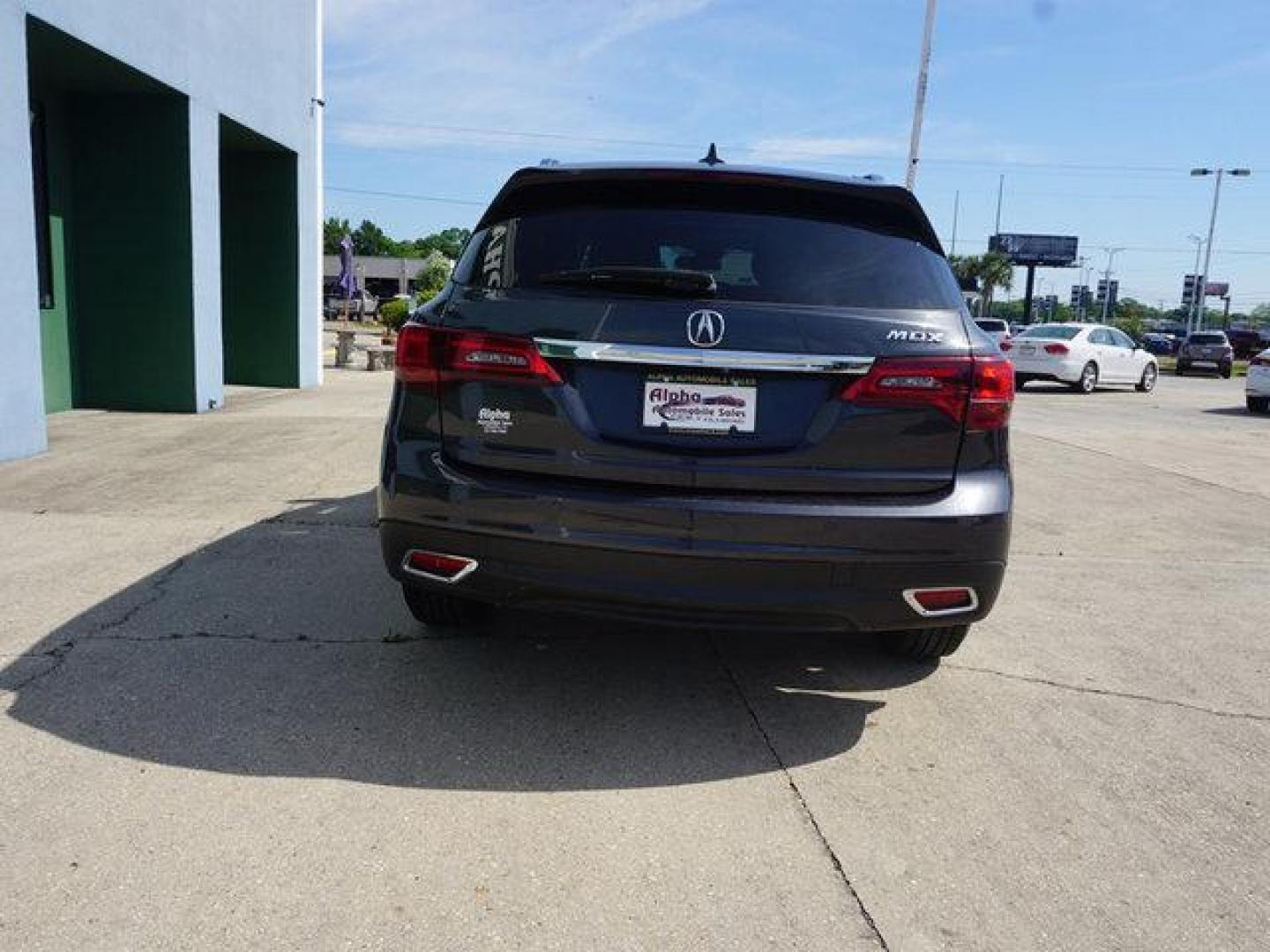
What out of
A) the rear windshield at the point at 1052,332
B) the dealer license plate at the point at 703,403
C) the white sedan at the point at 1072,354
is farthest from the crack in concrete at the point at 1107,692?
the rear windshield at the point at 1052,332

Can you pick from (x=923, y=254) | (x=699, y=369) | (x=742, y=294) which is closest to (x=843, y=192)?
(x=923, y=254)

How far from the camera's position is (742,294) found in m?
3.13

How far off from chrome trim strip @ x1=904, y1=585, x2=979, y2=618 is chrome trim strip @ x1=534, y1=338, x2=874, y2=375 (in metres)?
0.69

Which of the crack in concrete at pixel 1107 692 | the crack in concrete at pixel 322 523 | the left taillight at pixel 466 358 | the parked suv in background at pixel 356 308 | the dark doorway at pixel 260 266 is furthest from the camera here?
the parked suv in background at pixel 356 308

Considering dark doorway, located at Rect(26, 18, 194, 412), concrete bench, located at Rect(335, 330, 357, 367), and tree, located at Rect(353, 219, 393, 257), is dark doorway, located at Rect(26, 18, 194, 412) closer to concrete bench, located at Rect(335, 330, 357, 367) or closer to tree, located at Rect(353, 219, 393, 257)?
concrete bench, located at Rect(335, 330, 357, 367)

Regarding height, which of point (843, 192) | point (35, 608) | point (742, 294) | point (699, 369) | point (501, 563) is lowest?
point (35, 608)

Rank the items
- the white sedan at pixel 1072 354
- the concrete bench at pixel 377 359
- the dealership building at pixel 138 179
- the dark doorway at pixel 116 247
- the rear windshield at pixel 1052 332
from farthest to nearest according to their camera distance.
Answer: the rear windshield at pixel 1052 332, the white sedan at pixel 1072 354, the concrete bench at pixel 377 359, the dark doorway at pixel 116 247, the dealership building at pixel 138 179

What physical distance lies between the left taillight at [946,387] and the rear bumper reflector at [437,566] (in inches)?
50.7

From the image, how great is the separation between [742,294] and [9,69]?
22.9 ft

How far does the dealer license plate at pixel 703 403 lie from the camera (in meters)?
3.01

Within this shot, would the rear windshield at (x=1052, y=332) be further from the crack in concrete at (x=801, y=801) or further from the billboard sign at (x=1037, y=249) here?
the billboard sign at (x=1037, y=249)

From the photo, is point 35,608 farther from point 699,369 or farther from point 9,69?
point 9,69

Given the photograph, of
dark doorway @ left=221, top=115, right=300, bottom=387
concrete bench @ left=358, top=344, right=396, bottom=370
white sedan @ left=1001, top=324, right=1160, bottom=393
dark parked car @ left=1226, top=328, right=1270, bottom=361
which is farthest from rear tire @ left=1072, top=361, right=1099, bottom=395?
dark parked car @ left=1226, top=328, right=1270, bottom=361

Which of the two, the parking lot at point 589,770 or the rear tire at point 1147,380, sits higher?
the rear tire at point 1147,380
